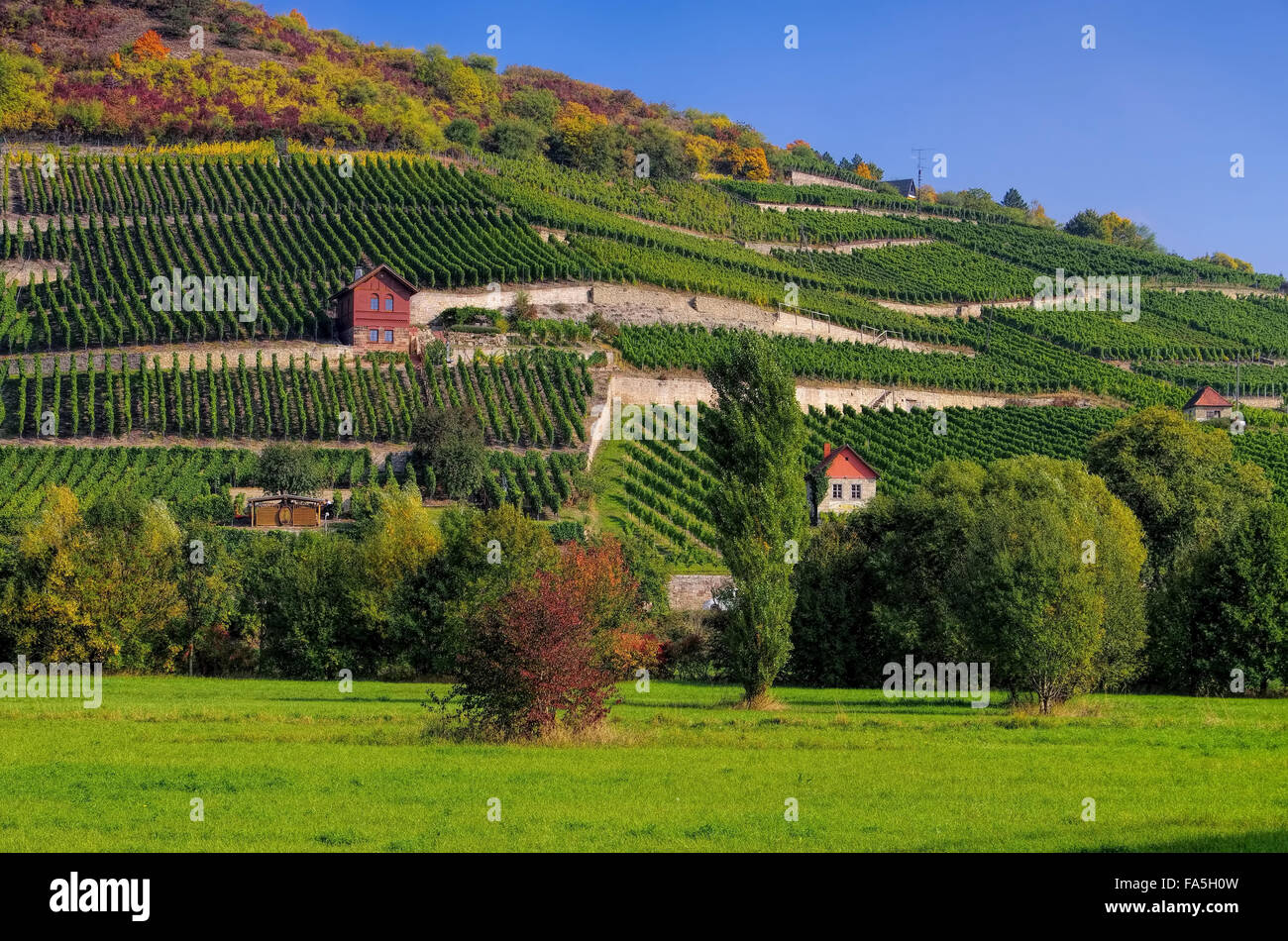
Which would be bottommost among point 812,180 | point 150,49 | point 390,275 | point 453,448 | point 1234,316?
point 453,448

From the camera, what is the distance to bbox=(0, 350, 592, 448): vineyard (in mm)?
62844

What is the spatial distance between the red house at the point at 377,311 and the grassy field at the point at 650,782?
44150mm

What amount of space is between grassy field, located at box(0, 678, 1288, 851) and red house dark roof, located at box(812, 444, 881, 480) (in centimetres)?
3341

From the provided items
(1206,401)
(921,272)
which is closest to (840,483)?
(1206,401)

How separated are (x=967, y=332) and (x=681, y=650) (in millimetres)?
63292

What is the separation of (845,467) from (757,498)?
104 ft

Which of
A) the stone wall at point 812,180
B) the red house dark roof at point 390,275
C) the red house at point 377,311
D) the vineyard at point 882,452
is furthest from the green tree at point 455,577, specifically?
the stone wall at point 812,180

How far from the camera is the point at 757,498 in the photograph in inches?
1286

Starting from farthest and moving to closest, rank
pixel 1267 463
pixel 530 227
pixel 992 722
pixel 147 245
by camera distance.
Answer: pixel 530 227 → pixel 147 245 → pixel 1267 463 → pixel 992 722

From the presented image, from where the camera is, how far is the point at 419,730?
2455cm

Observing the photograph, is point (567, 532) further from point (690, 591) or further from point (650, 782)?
point (650, 782)

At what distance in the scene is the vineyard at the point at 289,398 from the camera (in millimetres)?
62844
